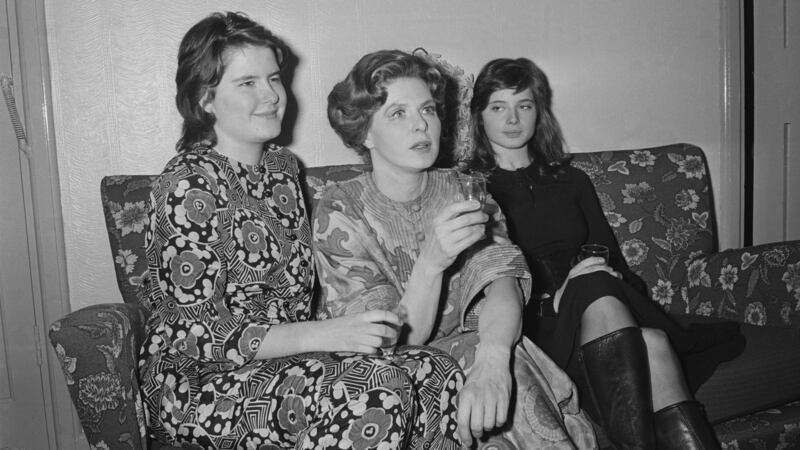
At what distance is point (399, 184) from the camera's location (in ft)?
5.74

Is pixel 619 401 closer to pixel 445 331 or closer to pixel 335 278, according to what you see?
pixel 445 331

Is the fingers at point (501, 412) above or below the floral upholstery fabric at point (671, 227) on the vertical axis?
below

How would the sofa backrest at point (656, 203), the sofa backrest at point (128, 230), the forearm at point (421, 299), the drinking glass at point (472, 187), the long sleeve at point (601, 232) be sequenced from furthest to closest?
1. the sofa backrest at point (656, 203)
2. the long sleeve at point (601, 232)
3. the sofa backrest at point (128, 230)
4. the forearm at point (421, 299)
5. the drinking glass at point (472, 187)

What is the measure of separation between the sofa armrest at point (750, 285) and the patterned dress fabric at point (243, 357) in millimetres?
1219

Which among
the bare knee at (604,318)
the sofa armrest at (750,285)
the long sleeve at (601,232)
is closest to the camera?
the bare knee at (604,318)

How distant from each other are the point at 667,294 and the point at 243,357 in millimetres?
1584

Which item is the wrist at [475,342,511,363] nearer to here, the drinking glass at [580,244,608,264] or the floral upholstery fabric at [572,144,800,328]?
the drinking glass at [580,244,608,264]

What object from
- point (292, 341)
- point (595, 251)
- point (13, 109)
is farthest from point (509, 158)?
point (13, 109)

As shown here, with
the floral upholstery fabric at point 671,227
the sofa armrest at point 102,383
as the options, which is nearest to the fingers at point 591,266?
the floral upholstery fabric at point 671,227

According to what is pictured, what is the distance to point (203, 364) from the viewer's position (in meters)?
1.53

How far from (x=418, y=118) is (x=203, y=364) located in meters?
0.77

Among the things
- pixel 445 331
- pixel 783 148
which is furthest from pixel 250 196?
pixel 783 148

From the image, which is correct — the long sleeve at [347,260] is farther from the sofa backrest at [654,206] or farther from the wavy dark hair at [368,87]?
the sofa backrest at [654,206]

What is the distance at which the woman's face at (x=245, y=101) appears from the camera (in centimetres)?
168
